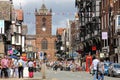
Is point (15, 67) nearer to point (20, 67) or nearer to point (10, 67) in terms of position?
point (10, 67)

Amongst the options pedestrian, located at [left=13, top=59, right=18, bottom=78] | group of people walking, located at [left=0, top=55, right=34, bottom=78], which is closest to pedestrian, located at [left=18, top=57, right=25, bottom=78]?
group of people walking, located at [left=0, top=55, right=34, bottom=78]

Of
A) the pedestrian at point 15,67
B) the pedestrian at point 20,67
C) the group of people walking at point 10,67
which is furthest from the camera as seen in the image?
the pedestrian at point 15,67

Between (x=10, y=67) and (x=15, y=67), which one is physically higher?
(x=10, y=67)

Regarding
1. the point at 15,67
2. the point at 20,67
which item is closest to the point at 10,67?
the point at 20,67

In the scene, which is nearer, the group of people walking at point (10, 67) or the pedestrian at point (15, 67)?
the group of people walking at point (10, 67)

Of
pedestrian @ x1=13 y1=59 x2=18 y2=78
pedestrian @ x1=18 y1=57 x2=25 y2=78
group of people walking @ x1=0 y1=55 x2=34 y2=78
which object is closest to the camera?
group of people walking @ x1=0 y1=55 x2=34 y2=78

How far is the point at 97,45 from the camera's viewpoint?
327 feet

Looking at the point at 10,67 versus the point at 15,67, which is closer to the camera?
the point at 10,67

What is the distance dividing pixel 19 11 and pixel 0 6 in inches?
1627

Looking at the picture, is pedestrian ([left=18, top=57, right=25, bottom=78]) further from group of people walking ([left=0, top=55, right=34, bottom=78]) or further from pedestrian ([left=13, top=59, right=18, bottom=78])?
pedestrian ([left=13, top=59, right=18, bottom=78])

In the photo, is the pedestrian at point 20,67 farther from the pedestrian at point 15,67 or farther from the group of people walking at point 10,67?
the pedestrian at point 15,67

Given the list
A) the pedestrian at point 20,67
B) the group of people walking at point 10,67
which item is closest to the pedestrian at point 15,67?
the group of people walking at point 10,67

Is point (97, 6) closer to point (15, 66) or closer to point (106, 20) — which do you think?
point (106, 20)

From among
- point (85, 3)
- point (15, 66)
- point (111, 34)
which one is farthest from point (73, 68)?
point (15, 66)
